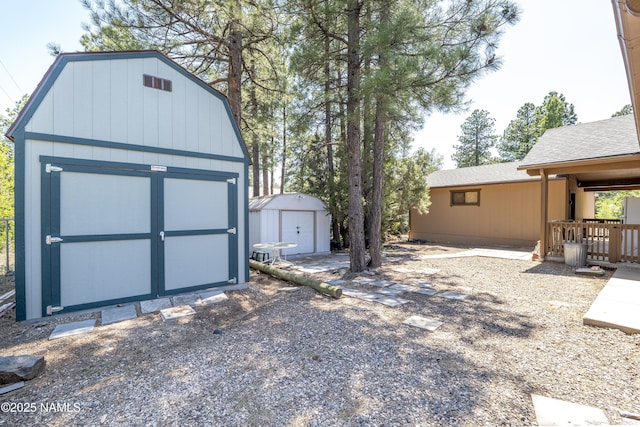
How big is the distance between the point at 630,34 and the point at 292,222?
364 inches

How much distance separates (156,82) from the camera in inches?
199

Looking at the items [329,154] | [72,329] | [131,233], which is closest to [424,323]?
[72,329]

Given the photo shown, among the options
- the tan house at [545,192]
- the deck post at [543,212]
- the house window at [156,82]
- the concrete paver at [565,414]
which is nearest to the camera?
the concrete paver at [565,414]

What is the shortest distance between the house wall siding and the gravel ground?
303 inches

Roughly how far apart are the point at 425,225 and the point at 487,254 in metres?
4.99

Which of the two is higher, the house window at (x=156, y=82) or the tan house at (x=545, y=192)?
the house window at (x=156, y=82)

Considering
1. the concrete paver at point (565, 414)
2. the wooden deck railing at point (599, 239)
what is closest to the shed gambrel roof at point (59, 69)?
the concrete paver at point (565, 414)

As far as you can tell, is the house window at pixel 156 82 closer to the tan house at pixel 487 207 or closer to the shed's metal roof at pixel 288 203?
the shed's metal roof at pixel 288 203

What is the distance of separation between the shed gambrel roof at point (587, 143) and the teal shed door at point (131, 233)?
8.32m

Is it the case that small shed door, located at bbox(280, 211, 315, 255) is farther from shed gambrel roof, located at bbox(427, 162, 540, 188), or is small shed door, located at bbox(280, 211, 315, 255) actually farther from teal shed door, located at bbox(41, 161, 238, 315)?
shed gambrel roof, located at bbox(427, 162, 540, 188)

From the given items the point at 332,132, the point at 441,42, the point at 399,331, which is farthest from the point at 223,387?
the point at 332,132

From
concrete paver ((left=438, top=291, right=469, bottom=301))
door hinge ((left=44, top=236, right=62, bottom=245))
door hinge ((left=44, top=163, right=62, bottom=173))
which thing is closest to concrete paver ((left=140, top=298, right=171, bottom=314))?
door hinge ((left=44, top=236, right=62, bottom=245))

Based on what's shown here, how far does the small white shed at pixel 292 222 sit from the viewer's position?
389 inches

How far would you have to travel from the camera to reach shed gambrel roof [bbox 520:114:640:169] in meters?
7.48
